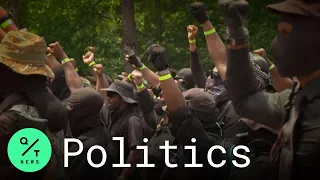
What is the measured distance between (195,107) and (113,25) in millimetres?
20963

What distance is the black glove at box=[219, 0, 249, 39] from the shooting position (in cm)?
448

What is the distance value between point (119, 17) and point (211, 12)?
15.5ft

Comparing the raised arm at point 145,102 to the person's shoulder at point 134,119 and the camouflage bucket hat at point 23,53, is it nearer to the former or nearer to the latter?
the person's shoulder at point 134,119

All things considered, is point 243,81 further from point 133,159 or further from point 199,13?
point 133,159

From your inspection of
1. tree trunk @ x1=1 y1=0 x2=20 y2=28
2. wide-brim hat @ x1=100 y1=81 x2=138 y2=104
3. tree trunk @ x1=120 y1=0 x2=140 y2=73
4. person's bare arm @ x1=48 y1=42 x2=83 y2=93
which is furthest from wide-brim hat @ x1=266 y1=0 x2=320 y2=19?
tree trunk @ x1=1 y1=0 x2=20 y2=28

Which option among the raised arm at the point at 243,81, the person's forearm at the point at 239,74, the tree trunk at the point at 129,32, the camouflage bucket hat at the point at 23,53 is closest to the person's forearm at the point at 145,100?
the camouflage bucket hat at the point at 23,53

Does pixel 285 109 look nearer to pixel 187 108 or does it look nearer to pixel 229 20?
pixel 229 20

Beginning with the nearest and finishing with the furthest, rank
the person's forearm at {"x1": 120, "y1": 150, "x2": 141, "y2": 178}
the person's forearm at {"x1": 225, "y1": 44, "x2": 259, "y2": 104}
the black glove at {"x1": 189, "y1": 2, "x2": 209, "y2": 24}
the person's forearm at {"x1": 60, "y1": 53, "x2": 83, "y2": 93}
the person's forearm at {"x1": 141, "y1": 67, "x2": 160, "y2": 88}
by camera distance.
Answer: the person's forearm at {"x1": 225, "y1": 44, "x2": 259, "y2": 104} → the black glove at {"x1": 189, "y1": 2, "x2": 209, "y2": 24} → the person's forearm at {"x1": 120, "y1": 150, "x2": 141, "y2": 178} → the person's forearm at {"x1": 60, "y1": 53, "x2": 83, "y2": 93} → the person's forearm at {"x1": 141, "y1": 67, "x2": 160, "y2": 88}

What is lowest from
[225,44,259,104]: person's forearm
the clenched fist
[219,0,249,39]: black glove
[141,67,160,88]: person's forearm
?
[141,67,160,88]: person's forearm

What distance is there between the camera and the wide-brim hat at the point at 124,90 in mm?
9914

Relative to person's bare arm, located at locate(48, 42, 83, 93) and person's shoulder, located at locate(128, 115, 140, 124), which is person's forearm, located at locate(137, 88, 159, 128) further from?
person's bare arm, located at locate(48, 42, 83, 93)

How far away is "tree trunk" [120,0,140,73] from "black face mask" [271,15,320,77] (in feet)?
47.5

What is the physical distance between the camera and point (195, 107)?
24.5 ft

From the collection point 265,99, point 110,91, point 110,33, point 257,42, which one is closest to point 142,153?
point 110,91
